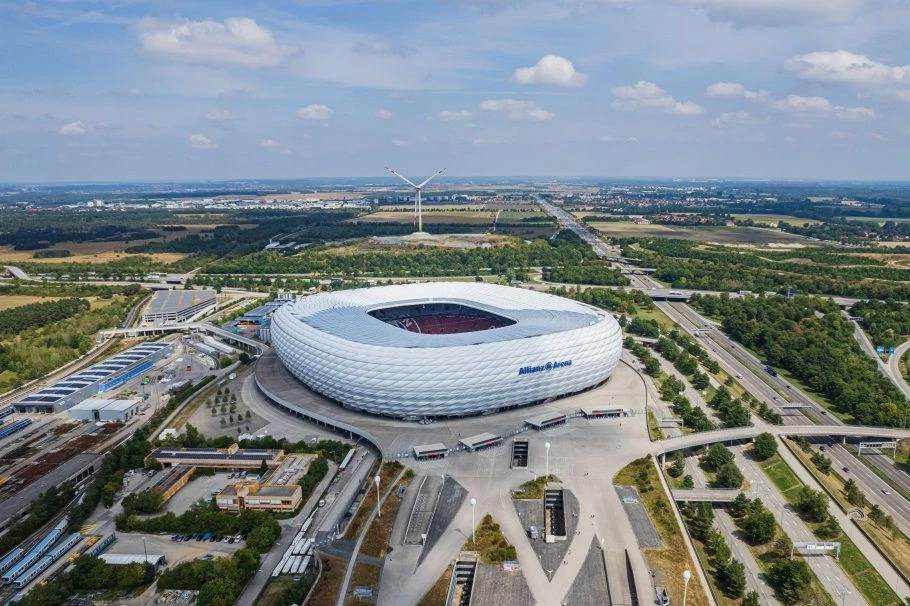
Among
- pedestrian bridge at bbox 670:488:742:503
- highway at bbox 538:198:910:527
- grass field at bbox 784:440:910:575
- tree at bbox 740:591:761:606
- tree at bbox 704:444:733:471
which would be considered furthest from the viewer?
tree at bbox 704:444:733:471

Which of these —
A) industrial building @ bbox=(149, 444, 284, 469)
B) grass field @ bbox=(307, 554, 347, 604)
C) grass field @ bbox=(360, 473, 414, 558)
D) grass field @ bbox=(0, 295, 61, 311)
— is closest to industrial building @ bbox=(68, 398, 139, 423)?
industrial building @ bbox=(149, 444, 284, 469)

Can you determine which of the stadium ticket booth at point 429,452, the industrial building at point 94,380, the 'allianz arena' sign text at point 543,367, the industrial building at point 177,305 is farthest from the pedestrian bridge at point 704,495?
the industrial building at point 177,305

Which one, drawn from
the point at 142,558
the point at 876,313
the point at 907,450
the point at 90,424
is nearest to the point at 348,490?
the point at 142,558

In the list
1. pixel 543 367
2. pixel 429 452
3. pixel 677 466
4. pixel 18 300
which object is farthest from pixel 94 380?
pixel 677 466

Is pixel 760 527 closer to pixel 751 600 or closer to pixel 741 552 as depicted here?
pixel 741 552

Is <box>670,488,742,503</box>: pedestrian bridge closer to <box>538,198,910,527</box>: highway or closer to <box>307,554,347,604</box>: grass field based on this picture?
<box>538,198,910,527</box>: highway

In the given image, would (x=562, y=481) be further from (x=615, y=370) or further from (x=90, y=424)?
(x=90, y=424)

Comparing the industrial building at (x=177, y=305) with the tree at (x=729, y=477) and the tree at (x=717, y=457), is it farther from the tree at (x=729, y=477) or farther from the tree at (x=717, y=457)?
the tree at (x=729, y=477)
